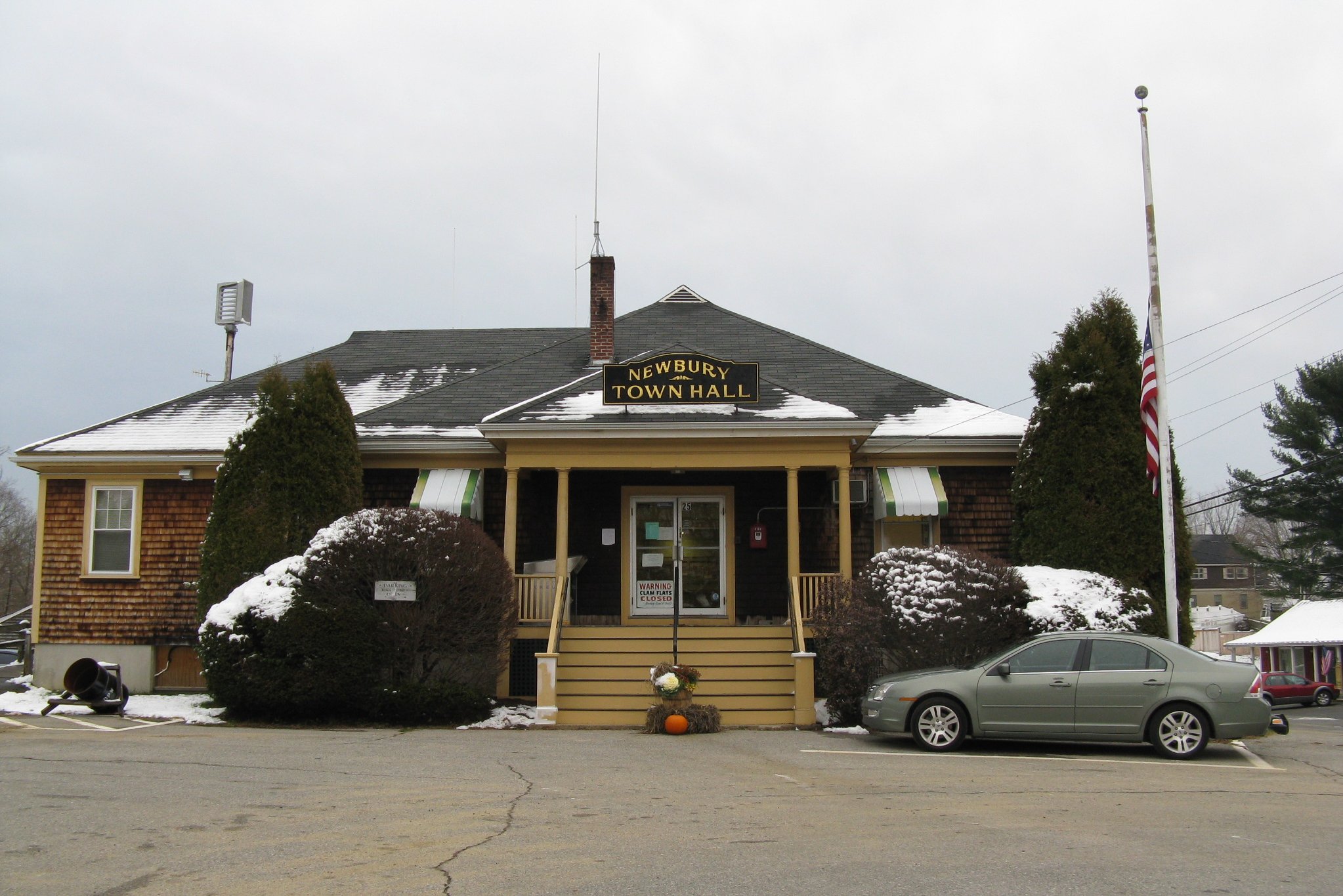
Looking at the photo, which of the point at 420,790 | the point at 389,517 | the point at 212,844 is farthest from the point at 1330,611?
the point at 212,844

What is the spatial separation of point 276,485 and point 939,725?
373 inches

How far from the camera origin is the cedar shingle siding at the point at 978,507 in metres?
17.5

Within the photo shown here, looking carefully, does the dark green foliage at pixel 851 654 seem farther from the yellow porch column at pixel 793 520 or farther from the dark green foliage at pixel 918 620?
the yellow porch column at pixel 793 520

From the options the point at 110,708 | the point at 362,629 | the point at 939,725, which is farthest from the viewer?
the point at 110,708

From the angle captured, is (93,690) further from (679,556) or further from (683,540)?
(683,540)

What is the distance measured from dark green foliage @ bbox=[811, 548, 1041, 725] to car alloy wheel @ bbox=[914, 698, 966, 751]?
1693 mm

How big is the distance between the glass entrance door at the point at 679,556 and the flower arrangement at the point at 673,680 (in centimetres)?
457

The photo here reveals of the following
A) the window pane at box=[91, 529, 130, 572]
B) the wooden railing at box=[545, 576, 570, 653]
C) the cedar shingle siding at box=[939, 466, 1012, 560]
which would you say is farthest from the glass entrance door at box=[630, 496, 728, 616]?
the window pane at box=[91, 529, 130, 572]

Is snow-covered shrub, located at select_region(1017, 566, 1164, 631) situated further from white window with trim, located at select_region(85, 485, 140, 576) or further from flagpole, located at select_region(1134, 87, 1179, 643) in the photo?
white window with trim, located at select_region(85, 485, 140, 576)

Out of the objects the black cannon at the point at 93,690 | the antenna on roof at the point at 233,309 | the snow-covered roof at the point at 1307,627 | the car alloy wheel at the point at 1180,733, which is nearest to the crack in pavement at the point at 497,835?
the car alloy wheel at the point at 1180,733

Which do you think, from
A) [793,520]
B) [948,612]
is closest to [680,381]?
[793,520]

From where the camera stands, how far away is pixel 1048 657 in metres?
11.1

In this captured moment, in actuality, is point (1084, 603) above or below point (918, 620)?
above

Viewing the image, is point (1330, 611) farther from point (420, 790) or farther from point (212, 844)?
point (212, 844)
